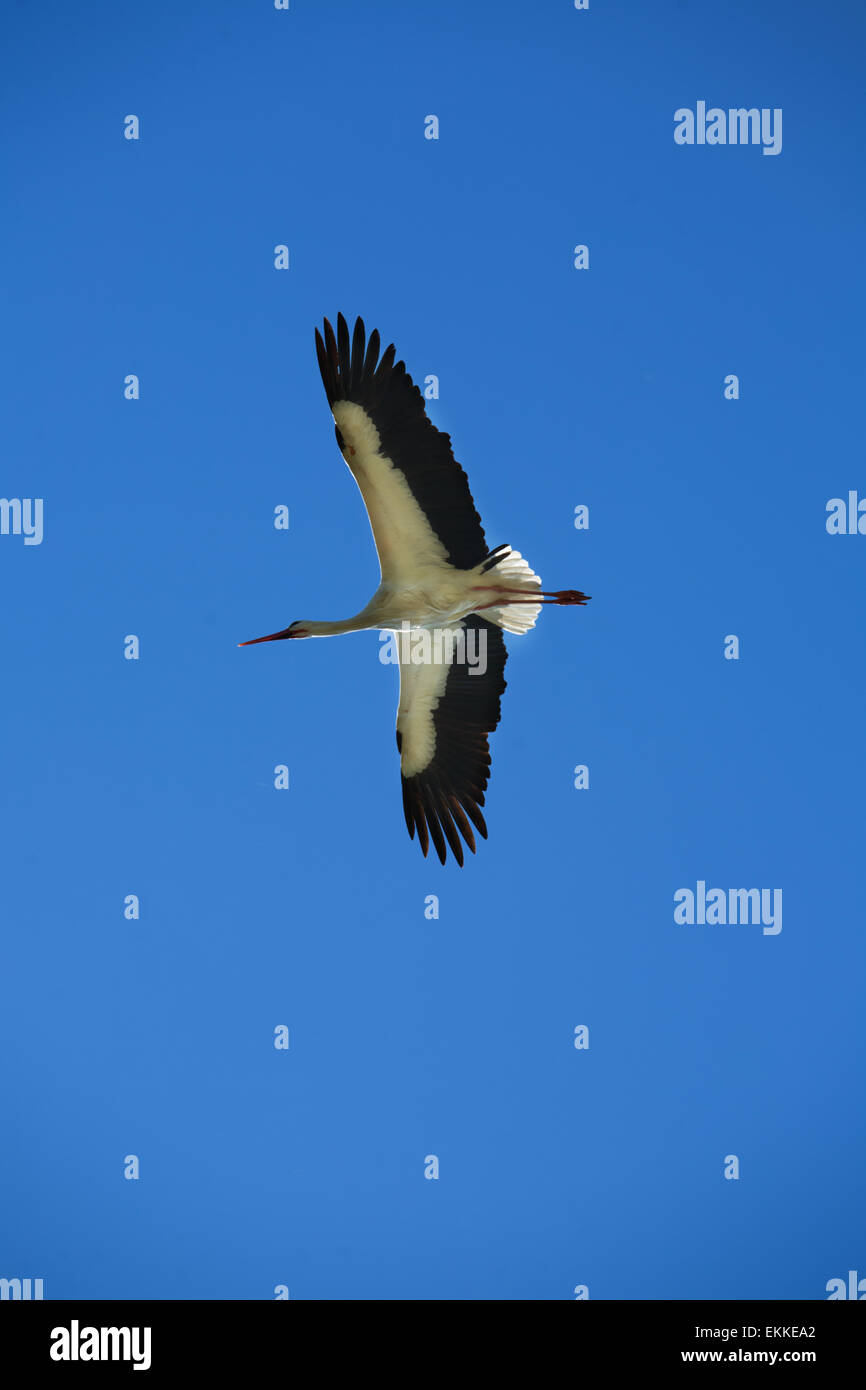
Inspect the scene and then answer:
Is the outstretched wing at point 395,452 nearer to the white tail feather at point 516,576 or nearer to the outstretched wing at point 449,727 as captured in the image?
the white tail feather at point 516,576

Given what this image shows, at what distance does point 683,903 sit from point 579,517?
3542 millimetres

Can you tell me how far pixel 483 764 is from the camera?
9.17 metres

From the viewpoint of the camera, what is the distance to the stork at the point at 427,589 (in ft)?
26.2

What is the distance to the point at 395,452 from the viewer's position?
8055mm

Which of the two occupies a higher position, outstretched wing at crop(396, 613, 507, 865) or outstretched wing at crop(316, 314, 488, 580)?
outstretched wing at crop(316, 314, 488, 580)

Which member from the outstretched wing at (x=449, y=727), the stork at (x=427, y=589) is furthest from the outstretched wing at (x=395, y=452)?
the outstretched wing at (x=449, y=727)

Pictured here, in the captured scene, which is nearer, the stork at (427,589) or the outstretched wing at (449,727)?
the stork at (427,589)

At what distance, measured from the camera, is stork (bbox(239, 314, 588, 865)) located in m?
7.98

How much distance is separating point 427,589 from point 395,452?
35.3 inches

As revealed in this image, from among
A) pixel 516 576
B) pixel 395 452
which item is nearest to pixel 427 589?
pixel 516 576

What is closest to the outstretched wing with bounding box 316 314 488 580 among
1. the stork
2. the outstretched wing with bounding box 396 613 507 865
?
the stork

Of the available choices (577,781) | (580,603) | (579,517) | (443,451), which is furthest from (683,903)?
(443,451)

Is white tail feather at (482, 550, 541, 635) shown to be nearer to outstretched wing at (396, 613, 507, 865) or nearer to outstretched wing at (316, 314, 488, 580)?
outstretched wing at (316, 314, 488, 580)

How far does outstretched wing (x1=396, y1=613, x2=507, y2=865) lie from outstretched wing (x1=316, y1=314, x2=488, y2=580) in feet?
2.95
